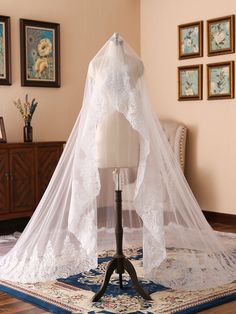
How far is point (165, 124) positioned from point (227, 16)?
140 centimetres

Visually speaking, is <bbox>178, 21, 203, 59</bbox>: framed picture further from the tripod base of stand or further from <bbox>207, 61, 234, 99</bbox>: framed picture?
the tripod base of stand

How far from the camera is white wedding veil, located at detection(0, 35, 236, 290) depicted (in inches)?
146

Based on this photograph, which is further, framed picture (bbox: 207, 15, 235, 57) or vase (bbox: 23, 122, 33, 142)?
framed picture (bbox: 207, 15, 235, 57)

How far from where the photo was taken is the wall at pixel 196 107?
21.3 feet

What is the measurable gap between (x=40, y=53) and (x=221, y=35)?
1.99m

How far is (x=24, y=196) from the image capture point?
5.95 meters

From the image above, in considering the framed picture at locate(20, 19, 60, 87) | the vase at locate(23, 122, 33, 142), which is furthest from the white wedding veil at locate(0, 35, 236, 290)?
the framed picture at locate(20, 19, 60, 87)

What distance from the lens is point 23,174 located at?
5945 mm

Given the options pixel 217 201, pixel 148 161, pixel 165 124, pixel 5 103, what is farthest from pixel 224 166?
pixel 148 161

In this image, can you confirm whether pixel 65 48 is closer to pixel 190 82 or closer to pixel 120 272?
pixel 190 82

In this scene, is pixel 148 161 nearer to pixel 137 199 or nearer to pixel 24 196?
pixel 137 199

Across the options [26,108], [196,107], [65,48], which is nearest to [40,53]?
[65,48]

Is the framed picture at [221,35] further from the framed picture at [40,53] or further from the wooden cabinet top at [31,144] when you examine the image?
the wooden cabinet top at [31,144]

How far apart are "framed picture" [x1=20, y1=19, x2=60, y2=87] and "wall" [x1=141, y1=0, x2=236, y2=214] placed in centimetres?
134
